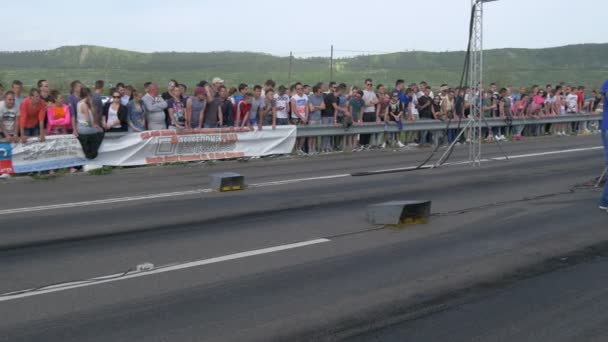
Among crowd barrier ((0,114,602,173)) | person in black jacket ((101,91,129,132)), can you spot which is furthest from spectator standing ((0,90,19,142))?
person in black jacket ((101,91,129,132))

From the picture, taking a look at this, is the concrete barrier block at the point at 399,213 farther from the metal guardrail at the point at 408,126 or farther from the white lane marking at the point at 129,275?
the metal guardrail at the point at 408,126

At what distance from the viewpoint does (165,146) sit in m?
17.7

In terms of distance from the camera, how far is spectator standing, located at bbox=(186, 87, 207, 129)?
716 inches

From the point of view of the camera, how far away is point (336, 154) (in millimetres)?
20312

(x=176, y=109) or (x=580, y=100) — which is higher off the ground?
(x=580, y=100)

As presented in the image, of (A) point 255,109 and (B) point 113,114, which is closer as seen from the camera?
(B) point 113,114

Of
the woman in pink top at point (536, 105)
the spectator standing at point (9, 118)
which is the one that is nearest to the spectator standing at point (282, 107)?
the spectator standing at point (9, 118)

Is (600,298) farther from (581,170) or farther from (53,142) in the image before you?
(53,142)

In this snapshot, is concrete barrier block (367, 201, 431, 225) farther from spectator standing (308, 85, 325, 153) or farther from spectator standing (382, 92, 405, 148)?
spectator standing (382, 92, 405, 148)

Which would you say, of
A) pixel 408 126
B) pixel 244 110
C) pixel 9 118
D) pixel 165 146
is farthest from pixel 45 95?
pixel 408 126

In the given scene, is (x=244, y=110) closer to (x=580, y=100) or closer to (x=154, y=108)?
(x=154, y=108)

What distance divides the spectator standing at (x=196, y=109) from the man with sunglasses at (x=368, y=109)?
5.73 meters

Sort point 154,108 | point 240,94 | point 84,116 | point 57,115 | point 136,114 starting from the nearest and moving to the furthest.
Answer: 1. point 57,115
2. point 84,116
3. point 136,114
4. point 154,108
5. point 240,94

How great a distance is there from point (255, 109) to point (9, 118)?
6632 mm
